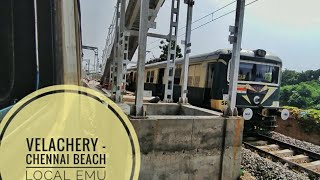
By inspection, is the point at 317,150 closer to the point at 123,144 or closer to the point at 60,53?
the point at 123,144

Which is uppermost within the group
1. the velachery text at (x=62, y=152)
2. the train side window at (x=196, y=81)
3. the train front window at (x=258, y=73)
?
the train front window at (x=258, y=73)

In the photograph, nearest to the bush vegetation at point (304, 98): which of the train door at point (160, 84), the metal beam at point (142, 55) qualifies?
the train door at point (160, 84)

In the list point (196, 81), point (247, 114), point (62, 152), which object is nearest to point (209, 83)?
point (196, 81)

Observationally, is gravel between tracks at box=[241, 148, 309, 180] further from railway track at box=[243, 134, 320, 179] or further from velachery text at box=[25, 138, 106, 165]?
velachery text at box=[25, 138, 106, 165]

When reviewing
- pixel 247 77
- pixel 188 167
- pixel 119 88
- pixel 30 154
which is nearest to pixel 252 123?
pixel 247 77

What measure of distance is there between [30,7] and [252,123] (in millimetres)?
9627

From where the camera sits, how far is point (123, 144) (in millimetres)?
3701

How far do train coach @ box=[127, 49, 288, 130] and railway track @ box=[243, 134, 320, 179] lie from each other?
93cm

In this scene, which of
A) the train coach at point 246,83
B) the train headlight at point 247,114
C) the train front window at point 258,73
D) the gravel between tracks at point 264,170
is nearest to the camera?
the gravel between tracks at point 264,170

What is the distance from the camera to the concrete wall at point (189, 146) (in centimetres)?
404

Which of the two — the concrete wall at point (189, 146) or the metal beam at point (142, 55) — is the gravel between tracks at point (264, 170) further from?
the metal beam at point (142, 55)

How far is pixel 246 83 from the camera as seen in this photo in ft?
30.9

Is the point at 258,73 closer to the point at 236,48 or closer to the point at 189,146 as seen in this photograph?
the point at 236,48

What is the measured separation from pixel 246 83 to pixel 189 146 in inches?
227
